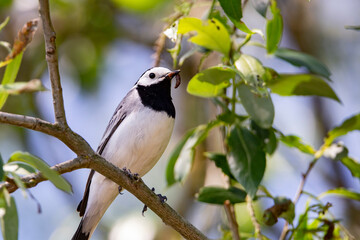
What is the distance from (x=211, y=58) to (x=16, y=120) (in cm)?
236

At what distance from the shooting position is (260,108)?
259cm

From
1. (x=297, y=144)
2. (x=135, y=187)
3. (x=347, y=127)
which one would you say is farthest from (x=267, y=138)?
(x=135, y=187)

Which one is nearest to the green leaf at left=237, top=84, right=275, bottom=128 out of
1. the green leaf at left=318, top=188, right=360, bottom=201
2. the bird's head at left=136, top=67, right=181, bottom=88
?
the green leaf at left=318, top=188, right=360, bottom=201

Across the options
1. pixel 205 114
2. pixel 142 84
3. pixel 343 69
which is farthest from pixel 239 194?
pixel 343 69

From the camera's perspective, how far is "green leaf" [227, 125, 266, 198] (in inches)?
106

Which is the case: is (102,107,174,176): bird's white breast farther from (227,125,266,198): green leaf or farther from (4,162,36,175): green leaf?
(4,162,36,175): green leaf

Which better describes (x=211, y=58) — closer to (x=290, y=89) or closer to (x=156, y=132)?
(x=156, y=132)

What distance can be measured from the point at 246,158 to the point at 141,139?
0.85 metres

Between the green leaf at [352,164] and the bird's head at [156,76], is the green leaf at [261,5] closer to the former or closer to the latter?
the green leaf at [352,164]

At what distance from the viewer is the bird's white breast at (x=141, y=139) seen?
3398mm

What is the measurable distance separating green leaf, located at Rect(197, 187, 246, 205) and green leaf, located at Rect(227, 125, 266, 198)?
21 cm

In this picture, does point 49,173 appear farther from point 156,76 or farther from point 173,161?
point 156,76

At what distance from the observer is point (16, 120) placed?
6.28ft

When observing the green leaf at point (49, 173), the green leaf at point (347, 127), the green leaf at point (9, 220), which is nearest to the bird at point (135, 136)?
the green leaf at point (347, 127)
